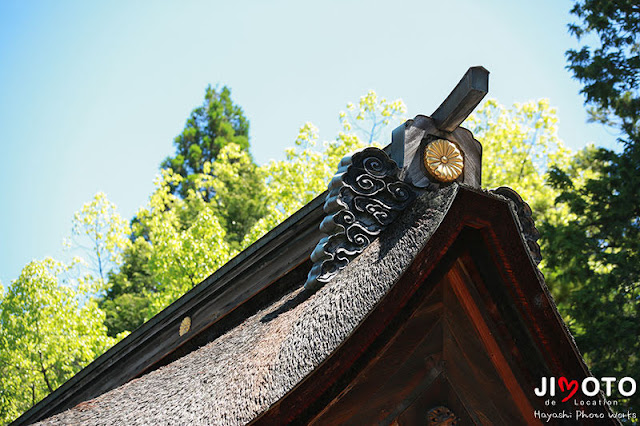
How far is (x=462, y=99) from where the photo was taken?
2922mm

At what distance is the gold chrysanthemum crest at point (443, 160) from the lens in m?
3.03

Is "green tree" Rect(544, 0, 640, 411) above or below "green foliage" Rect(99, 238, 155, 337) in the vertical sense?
below

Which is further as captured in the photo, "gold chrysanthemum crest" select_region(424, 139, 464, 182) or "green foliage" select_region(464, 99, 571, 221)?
"green foliage" select_region(464, 99, 571, 221)

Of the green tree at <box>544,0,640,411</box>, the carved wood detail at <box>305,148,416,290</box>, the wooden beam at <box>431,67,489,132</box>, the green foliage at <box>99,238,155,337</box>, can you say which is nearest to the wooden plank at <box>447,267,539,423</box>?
the carved wood detail at <box>305,148,416,290</box>

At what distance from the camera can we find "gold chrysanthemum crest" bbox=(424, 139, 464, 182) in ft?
9.95

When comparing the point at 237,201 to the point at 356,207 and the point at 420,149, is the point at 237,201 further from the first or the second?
the point at 356,207

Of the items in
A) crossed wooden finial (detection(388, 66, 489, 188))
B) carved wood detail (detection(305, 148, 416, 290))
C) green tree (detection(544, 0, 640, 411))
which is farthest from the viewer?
green tree (detection(544, 0, 640, 411))

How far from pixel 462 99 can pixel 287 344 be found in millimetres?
1372

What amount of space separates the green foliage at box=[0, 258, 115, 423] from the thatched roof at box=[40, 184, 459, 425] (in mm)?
11896

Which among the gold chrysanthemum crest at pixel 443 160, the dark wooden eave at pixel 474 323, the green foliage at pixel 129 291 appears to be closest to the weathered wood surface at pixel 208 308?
the gold chrysanthemum crest at pixel 443 160

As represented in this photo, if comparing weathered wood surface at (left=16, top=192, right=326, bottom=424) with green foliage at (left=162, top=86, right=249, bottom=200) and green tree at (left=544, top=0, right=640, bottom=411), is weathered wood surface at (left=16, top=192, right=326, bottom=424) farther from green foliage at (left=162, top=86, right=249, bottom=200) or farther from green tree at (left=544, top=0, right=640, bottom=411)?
green foliage at (left=162, top=86, right=249, bottom=200)

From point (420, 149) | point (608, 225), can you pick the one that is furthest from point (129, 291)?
point (420, 149)

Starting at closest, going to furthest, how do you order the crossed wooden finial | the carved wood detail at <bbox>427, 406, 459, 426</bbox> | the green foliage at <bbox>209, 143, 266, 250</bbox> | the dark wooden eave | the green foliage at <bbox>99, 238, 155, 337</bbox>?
the dark wooden eave, the carved wood detail at <bbox>427, 406, 459, 426</bbox>, the crossed wooden finial, the green foliage at <bbox>99, 238, 155, 337</bbox>, the green foliage at <bbox>209, 143, 266, 250</bbox>

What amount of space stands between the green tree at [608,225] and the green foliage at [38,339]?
33.4 ft
